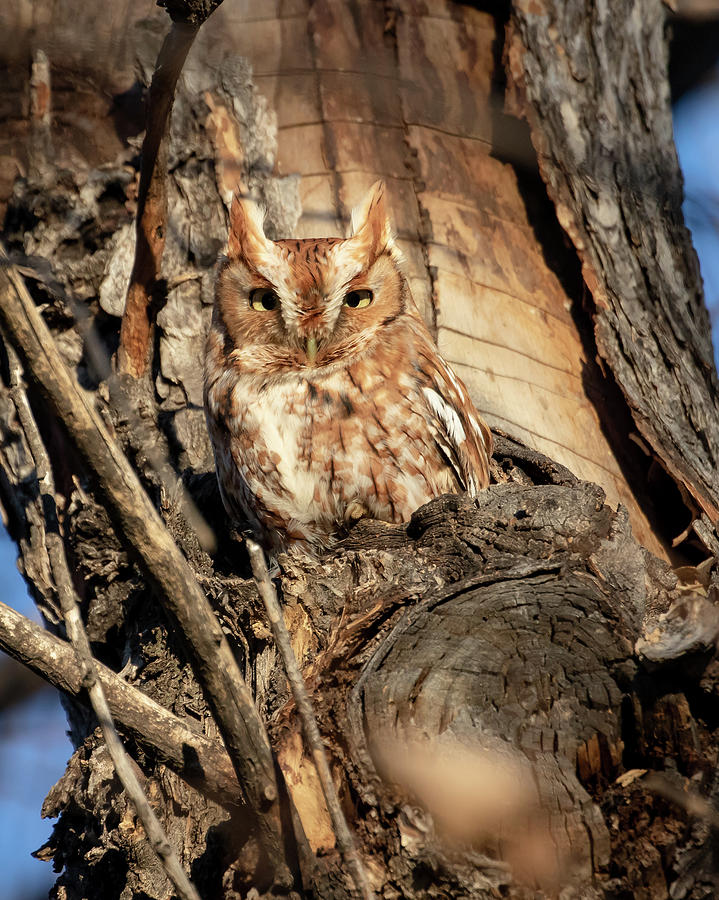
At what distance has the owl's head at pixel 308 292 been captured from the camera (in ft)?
8.72

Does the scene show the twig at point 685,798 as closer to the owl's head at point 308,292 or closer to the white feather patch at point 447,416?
the white feather patch at point 447,416

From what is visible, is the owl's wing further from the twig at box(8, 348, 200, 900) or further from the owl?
the twig at box(8, 348, 200, 900)

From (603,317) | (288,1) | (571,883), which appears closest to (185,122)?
(288,1)

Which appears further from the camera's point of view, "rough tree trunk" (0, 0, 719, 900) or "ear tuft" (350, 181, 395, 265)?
"ear tuft" (350, 181, 395, 265)

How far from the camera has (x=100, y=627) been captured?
250cm

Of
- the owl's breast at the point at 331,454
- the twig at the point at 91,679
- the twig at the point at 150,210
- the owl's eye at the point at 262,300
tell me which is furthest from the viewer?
the owl's eye at the point at 262,300

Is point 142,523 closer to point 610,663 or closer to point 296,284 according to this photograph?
point 610,663

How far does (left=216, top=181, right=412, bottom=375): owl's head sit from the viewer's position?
2658 millimetres

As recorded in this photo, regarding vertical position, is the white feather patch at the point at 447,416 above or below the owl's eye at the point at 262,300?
below

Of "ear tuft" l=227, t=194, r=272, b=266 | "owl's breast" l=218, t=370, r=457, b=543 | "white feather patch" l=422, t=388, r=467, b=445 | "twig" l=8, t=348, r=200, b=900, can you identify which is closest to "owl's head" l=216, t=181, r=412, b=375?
"ear tuft" l=227, t=194, r=272, b=266

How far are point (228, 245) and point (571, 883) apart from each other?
2010mm

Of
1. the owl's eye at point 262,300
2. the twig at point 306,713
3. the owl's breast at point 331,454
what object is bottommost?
the twig at point 306,713

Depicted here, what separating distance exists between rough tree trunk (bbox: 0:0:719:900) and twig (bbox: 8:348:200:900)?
0.04 m

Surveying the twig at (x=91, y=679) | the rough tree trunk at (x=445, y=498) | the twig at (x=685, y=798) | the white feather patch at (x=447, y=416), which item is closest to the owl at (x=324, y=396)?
the white feather patch at (x=447, y=416)
